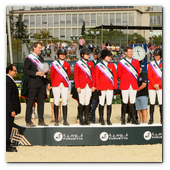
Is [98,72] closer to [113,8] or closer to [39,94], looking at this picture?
[39,94]

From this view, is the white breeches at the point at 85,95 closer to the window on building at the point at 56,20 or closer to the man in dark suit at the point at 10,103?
the man in dark suit at the point at 10,103

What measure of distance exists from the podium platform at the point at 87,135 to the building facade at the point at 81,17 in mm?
58313

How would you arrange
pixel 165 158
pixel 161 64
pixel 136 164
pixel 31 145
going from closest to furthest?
pixel 136 164 < pixel 165 158 < pixel 31 145 < pixel 161 64

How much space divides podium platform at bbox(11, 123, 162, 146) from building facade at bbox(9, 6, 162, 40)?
58.3 metres

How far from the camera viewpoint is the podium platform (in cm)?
747

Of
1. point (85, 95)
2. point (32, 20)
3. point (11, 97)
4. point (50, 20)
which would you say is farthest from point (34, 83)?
point (50, 20)

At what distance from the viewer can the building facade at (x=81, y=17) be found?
66562mm

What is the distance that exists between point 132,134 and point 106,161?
1.58m

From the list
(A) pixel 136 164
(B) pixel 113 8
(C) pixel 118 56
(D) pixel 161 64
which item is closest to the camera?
(A) pixel 136 164

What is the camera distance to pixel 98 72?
313 inches

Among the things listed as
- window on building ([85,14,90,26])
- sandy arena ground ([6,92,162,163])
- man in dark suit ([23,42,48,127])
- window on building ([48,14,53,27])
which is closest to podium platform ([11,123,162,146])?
sandy arena ground ([6,92,162,163])

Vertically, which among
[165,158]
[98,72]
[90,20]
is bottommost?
[165,158]

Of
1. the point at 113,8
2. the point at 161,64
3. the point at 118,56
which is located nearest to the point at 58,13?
the point at 113,8

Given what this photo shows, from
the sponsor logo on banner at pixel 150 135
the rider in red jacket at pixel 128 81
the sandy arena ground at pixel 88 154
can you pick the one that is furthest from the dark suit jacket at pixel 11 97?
the sponsor logo on banner at pixel 150 135
